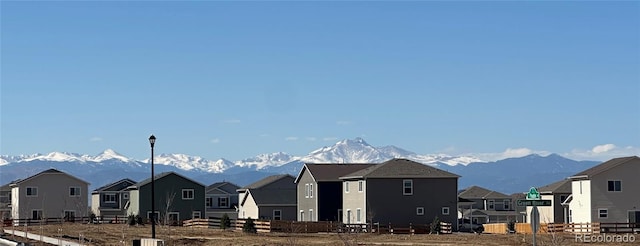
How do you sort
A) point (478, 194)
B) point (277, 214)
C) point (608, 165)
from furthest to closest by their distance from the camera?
point (478, 194), point (277, 214), point (608, 165)

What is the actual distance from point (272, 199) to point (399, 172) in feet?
90.1

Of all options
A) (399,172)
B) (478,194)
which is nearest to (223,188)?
(478,194)

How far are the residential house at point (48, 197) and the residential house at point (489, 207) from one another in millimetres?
51019

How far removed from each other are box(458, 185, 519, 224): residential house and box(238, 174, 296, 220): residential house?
3552 centimetres

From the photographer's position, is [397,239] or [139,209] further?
[139,209]

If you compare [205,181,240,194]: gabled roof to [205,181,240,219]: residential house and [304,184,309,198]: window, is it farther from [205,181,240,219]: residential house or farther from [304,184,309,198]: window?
[304,184,309,198]: window

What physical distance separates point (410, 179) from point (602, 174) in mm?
15160

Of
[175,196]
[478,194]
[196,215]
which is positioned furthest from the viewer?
[478,194]

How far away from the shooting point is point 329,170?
336 ft

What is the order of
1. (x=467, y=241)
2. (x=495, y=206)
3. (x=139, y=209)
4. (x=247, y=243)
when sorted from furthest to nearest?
(x=495, y=206) < (x=139, y=209) < (x=467, y=241) < (x=247, y=243)

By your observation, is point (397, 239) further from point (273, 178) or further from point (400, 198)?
point (273, 178)

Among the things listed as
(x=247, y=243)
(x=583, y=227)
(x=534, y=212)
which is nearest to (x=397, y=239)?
(x=247, y=243)

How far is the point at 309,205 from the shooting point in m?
102

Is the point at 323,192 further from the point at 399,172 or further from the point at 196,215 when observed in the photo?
the point at 196,215
